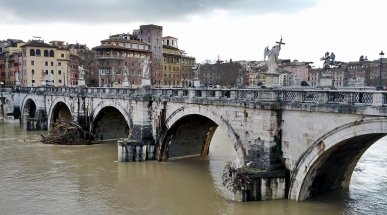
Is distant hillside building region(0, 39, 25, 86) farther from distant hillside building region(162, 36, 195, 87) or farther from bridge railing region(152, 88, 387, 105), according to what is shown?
bridge railing region(152, 88, 387, 105)

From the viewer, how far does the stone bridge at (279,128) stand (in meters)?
13.7

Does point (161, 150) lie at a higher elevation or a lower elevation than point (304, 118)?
lower

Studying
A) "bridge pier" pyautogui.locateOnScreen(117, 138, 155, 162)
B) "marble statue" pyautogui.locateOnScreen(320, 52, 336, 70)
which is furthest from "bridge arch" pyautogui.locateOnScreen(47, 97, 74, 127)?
"marble statue" pyautogui.locateOnScreen(320, 52, 336, 70)

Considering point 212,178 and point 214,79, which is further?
point 214,79

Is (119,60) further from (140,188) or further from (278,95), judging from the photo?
(278,95)

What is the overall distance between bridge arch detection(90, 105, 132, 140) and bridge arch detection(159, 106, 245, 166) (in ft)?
28.5

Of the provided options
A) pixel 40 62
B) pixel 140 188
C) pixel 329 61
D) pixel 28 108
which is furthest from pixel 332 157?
pixel 40 62

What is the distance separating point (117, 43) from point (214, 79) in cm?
1899

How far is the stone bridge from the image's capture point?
13.7 meters

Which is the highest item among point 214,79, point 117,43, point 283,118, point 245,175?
point 117,43

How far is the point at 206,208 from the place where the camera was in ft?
55.7

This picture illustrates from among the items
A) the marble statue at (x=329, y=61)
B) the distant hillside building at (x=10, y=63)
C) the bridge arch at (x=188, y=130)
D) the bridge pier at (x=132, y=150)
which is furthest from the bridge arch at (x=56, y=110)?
the distant hillside building at (x=10, y=63)

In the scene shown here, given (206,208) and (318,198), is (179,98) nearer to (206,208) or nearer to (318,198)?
(206,208)

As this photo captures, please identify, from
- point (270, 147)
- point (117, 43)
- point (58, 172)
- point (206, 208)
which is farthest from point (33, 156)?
point (117, 43)
